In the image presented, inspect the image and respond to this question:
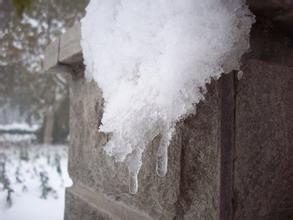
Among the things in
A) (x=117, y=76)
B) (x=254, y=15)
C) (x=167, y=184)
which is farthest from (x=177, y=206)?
(x=254, y=15)

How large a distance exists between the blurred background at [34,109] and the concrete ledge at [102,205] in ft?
2.95

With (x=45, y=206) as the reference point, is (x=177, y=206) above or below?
above

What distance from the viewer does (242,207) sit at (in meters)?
0.87

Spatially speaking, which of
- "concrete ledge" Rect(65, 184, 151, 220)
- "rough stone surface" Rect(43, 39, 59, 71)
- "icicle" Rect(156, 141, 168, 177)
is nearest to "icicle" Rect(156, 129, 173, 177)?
"icicle" Rect(156, 141, 168, 177)

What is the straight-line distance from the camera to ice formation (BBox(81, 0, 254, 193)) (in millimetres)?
790

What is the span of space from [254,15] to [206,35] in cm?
17

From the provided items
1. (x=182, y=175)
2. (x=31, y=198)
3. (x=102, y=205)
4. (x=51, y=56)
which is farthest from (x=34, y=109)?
(x=182, y=175)

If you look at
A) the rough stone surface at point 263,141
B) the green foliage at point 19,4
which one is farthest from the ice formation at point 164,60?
the green foliage at point 19,4

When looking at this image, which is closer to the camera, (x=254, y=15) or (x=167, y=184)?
(x=254, y=15)

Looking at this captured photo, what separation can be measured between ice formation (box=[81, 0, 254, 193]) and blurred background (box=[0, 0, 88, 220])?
0.54m

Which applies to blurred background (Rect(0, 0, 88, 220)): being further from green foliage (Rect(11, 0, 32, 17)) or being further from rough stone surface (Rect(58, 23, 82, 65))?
rough stone surface (Rect(58, 23, 82, 65))

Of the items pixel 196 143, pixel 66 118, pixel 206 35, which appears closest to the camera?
pixel 206 35

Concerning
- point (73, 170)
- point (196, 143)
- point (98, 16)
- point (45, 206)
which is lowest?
point (45, 206)

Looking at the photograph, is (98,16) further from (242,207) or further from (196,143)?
(242,207)
